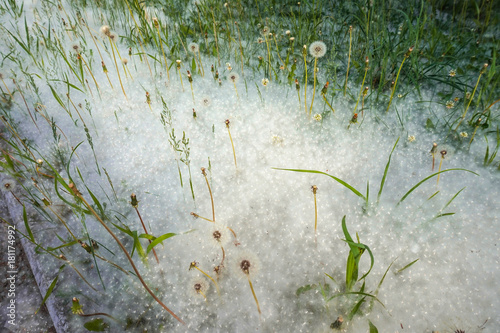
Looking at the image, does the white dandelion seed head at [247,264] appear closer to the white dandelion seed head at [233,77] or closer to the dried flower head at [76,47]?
the white dandelion seed head at [233,77]

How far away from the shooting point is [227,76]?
2.17 m

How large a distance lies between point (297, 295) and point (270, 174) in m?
0.64

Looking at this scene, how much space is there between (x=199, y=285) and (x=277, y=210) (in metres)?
0.52

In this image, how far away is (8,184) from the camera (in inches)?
65.4

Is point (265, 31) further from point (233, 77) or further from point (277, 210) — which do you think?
point (277, 210)

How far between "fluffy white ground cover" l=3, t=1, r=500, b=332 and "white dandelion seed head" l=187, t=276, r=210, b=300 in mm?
15

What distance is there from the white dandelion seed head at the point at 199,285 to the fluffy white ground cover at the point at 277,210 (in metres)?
0.01

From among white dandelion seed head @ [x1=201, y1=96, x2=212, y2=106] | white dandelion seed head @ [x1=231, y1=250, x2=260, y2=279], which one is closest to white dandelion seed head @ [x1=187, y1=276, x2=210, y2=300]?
white dandelion seed head @ [x1=231, y1=250, x2=260, y2=279]

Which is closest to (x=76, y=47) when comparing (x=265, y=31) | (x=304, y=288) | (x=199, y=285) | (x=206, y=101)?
(x=206, y=101)

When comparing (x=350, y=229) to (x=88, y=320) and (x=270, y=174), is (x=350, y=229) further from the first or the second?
(x=88, y=320)

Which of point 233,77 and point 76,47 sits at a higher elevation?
point 76,47

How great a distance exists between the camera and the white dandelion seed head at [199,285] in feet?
4.33

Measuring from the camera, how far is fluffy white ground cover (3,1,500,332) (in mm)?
1276

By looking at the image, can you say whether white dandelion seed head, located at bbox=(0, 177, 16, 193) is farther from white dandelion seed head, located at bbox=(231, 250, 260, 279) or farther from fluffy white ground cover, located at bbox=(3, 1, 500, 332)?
→ white dandelion seed head, located at bbox=(231, 250, 260, 279)
